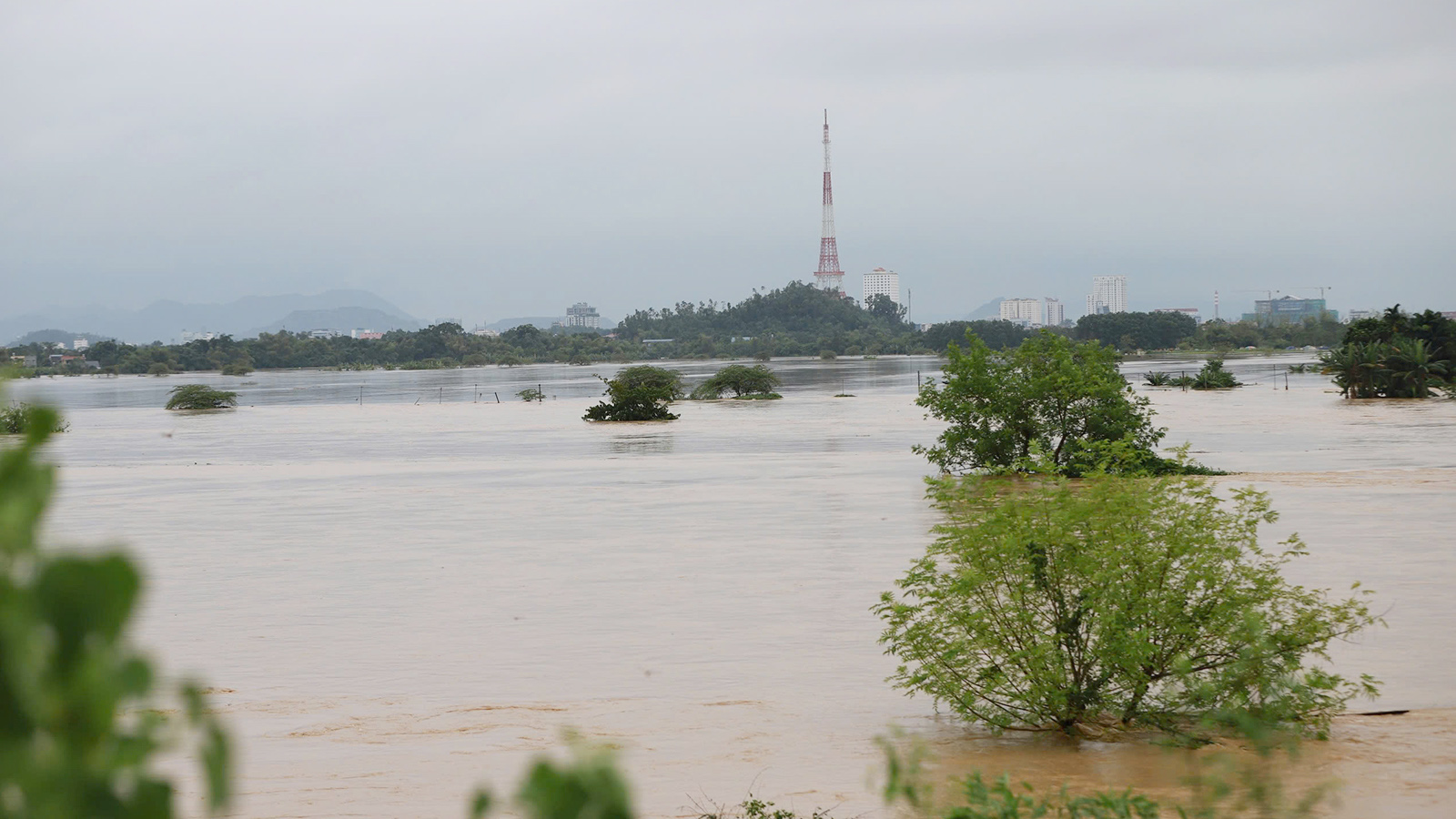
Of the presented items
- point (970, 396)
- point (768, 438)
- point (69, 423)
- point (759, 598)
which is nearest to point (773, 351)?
point (69, 423)

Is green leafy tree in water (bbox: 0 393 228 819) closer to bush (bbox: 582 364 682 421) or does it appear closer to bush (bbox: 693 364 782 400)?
bush (bbox: 582 364 682 421)

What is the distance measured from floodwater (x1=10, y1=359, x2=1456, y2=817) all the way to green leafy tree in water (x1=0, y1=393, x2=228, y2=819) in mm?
171

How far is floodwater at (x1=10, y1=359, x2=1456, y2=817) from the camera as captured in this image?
25.2 ft

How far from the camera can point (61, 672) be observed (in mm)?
828

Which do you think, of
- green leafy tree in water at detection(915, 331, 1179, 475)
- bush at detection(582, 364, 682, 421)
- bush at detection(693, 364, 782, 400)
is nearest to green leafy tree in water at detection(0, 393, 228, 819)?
green leafy tree in water at detection(915, 331, 1179, 475)

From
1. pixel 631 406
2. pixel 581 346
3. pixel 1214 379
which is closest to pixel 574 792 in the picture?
pixel 631 406

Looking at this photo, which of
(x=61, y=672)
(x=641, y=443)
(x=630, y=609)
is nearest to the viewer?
(x=61, y=672)

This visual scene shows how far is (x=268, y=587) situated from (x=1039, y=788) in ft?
35.4

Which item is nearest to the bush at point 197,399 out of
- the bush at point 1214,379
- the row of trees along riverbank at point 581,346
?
the bush at point 1214,379

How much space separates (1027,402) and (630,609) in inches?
538

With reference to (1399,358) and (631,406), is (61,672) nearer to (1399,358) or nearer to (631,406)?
(631,406)

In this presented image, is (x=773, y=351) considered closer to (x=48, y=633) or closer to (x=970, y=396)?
(x=970, y=396)

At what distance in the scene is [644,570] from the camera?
15352 mm

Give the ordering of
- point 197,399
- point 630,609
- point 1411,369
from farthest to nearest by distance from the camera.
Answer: point 197,399, point 1411,369, point 630,609
